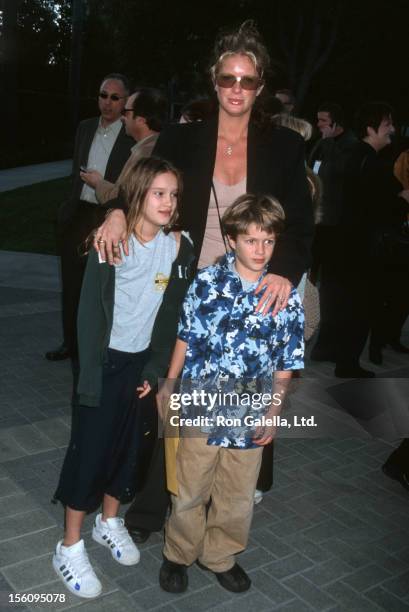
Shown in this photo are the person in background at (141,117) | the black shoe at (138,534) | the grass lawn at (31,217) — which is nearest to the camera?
the black shoe at (138,534)

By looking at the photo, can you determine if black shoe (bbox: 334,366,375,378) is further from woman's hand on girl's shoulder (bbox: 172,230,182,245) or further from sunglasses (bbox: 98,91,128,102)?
woman's hand on girl's shoulder (bbox: 172,230,182,245)

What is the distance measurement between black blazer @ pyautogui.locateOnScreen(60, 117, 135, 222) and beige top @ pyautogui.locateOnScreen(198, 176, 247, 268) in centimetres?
223

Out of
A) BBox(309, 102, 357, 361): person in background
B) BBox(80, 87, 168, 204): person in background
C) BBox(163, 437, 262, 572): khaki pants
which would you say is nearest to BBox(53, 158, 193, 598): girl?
BBox(163, 437, 262, 572): khaki pants

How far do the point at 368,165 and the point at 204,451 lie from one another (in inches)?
144

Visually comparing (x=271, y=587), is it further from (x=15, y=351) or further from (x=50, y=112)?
(x=50, y=112)

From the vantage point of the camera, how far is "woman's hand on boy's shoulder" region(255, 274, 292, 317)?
2.79 meters

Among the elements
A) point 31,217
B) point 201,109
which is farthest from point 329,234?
point 31,217

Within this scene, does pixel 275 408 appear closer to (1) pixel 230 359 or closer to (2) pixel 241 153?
(1) pixel 230 359

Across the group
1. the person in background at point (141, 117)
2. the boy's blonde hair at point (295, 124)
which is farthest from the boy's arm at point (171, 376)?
the person in background at point (141, 117)

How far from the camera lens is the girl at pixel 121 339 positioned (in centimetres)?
294

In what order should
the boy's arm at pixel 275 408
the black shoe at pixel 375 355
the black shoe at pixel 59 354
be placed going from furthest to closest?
the black shoe at pixel 375 355 < the black shoe at pixel 59 354 < the boy's arm at pixel 275 408

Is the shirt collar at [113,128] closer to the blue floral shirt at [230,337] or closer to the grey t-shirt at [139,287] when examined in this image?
the grey t-shirt at [139,287]

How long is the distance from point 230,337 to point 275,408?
366mm

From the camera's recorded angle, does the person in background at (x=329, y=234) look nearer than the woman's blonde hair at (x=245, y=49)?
No
